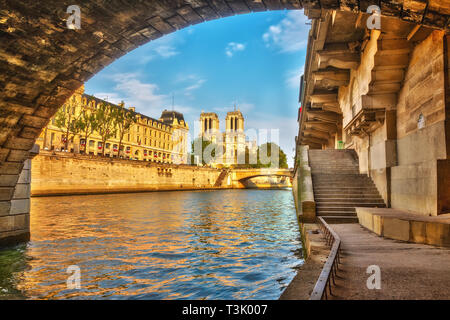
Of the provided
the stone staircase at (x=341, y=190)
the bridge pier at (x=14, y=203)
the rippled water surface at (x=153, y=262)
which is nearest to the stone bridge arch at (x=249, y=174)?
the stone staircase at (x=341, y=190)

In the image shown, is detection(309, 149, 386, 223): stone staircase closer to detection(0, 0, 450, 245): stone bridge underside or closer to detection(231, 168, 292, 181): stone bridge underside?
detection(0, 0, 450, 245): stone bridge underside

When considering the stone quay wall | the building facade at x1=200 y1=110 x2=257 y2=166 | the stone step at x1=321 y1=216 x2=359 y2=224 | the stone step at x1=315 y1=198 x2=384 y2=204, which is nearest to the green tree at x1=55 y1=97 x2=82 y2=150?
the stone quay wall

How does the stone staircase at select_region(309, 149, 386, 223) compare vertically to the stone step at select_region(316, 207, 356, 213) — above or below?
above

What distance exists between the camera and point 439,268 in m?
5.34

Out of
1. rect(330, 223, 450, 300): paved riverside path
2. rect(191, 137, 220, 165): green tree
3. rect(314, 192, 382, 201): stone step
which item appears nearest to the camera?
rect(330, 223, 450, 300): paved riverside path

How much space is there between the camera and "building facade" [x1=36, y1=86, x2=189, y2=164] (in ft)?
194

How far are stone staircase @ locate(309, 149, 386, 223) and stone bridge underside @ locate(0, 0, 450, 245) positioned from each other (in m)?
7.18

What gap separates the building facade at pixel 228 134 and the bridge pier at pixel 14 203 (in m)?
126

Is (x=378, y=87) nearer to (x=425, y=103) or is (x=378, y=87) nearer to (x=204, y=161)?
(x=425, y=103)

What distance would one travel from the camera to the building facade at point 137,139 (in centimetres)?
5906

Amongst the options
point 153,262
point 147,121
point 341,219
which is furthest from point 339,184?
point 147,121

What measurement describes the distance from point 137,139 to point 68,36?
79.3m

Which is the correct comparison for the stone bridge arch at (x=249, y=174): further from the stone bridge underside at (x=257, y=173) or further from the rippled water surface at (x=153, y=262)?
the rippled water surface at (x=153, y=262)

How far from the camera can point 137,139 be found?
276 ft
